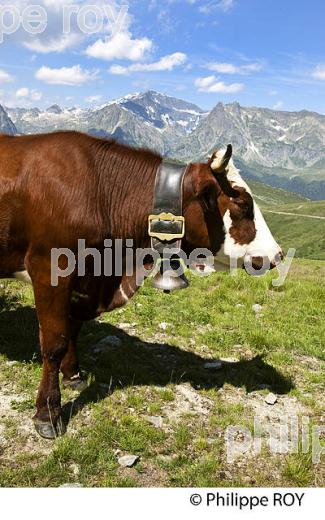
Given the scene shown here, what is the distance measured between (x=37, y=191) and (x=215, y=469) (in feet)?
13.7

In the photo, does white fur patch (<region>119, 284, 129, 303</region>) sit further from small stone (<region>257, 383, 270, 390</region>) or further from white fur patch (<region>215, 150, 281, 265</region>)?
small stone (<region>257, 383, 270, 390</region>)

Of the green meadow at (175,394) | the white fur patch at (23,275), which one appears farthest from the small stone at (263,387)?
the white fur patch at (23,275)

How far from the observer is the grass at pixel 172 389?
5.42 m

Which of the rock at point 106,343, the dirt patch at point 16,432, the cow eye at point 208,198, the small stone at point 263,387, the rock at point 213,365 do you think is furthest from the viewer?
the rock at point 106,343

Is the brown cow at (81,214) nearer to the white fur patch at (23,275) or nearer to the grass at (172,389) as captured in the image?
the white fur patch at (23,275)

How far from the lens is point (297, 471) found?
545cm

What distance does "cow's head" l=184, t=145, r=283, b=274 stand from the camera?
5.86 metres

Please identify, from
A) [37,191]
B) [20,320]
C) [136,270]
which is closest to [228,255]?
[136,270]

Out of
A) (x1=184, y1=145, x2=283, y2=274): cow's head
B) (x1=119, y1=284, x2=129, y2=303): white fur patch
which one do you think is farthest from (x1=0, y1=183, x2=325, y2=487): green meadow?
(x1=184, y1=145, x2=283, y2=274): cow's head

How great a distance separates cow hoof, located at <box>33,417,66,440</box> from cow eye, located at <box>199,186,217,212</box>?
3.55 meters

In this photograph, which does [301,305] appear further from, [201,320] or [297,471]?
[297,471]

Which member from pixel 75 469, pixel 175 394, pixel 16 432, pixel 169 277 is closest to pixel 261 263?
pixel 169 277

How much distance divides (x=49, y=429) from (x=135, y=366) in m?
2.27

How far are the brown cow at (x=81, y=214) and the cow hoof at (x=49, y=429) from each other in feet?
0.04
